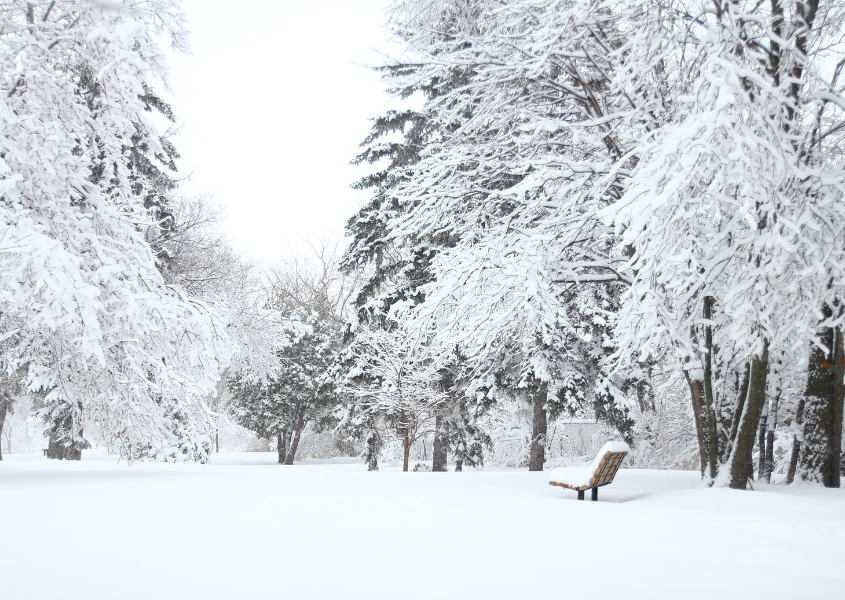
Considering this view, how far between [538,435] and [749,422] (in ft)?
23.4

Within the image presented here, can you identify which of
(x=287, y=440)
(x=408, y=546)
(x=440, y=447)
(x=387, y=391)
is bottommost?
(x=287, y=440)

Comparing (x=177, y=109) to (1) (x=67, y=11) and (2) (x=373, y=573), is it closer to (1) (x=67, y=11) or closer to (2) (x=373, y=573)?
(1) (x=67, y=11)

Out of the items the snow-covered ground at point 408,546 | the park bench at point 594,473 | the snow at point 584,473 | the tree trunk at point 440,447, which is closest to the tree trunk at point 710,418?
the snow-covered ground at point 408,546

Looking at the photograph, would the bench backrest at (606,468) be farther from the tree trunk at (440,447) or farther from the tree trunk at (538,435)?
the tree trunk at (440,447)

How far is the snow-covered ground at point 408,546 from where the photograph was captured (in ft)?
9.39

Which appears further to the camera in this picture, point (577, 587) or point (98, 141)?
point (98, 141)

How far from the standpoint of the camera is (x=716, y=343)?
7.19 meters

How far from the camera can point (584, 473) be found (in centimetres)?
633

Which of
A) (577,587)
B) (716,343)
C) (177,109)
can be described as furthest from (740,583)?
(177,109)

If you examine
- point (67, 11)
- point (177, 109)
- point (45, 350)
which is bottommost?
point (45, 350)

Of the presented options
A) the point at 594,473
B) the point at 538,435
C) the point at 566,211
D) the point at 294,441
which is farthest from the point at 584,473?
the point at 294,441

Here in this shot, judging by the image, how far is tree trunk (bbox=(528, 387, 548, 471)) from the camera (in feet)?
42.5

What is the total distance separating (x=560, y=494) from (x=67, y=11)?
31.8ft

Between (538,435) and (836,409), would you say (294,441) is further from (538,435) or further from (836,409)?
(836,409)
